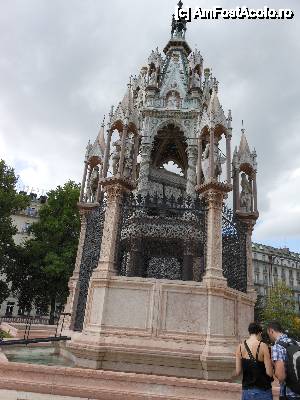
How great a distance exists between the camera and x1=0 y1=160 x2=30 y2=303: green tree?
30.2 metres

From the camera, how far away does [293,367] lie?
390cm

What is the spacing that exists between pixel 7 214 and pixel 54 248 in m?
5.15

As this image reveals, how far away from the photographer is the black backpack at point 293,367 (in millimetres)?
3867

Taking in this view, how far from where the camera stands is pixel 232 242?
12.0 meters

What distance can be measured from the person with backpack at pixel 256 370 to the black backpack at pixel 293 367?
0.44 metres

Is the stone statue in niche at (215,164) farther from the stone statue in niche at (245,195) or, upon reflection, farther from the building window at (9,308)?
the building window at (9,308)

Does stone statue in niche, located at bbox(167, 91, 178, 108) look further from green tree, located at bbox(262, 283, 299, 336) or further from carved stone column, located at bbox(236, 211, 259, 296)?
green tree, located at bbox(262, 283, 299, 336)

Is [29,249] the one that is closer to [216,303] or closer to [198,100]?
[198,100]

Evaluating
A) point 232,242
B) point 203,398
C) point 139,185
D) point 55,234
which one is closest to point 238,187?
point 232,242

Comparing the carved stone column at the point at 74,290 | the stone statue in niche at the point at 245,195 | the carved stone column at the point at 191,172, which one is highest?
the carved stone column at the point at 191,172

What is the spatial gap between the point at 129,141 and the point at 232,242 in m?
5.67

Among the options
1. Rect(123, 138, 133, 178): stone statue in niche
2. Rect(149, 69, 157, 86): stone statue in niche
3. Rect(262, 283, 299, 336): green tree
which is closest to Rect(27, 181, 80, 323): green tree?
Rect(123, 138, 133, 178): stone statue in niche

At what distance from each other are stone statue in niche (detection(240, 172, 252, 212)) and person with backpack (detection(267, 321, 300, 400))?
952 centimetres

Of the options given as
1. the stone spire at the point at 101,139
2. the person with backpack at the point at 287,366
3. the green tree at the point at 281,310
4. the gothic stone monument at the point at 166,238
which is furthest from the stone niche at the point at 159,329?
the green tree at the point at 281,310
